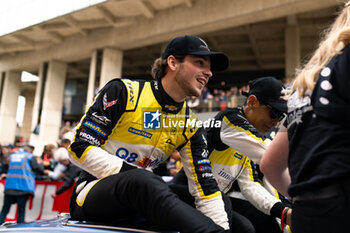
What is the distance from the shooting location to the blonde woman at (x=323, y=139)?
967 mm

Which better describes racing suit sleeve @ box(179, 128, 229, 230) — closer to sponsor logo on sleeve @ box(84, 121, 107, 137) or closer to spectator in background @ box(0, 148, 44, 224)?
sponsor logo on sleeve @ box(84, 121, 107, 137)

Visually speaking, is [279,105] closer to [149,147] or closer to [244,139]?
[244,139]

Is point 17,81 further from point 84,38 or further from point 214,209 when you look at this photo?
point 214,209

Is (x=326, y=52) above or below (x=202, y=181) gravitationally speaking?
above

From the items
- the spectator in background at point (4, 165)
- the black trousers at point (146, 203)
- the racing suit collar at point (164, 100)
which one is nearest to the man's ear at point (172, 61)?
the racing suit collar at point (164, 100)

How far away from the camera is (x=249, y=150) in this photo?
240cm

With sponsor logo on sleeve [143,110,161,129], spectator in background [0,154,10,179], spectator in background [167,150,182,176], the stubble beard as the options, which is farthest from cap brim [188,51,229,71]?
spectator in background [0,154,10,179]

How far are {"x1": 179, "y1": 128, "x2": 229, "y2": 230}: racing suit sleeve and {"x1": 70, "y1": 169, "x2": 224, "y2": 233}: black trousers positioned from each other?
16.6 inches

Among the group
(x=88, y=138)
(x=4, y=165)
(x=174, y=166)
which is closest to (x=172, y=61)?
(x=88, y=138)

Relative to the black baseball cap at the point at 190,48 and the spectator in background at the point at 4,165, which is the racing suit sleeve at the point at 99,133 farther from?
the spectator in background at the point at 4,165

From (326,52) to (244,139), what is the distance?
1.38m

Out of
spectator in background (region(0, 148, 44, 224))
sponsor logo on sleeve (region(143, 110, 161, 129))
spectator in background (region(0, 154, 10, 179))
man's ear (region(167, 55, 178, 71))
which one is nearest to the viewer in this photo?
sponsor logo on sleeve (region(143, 110, 161, 129))

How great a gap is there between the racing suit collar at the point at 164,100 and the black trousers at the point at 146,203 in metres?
0.71

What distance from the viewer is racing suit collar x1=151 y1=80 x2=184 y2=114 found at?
2168 mm
